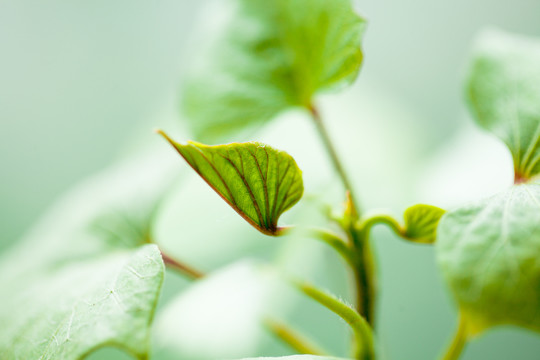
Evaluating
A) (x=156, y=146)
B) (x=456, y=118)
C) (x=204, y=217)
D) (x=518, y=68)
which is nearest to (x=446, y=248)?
(x=518, y=68)

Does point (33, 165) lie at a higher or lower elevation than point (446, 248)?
higher

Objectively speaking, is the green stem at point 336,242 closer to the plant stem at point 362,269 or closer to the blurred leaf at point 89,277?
the plant stem at point 362,269

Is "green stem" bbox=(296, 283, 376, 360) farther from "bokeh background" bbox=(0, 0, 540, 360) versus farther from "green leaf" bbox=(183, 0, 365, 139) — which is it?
"bokeh background" bbox=(0, 0, 540, 360)

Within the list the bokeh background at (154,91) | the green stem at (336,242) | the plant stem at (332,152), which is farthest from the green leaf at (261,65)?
the bokeh background at (154,91)

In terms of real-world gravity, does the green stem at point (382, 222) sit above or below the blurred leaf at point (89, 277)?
below

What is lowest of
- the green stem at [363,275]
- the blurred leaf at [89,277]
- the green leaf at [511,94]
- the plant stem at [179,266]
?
the green stem at [363,275]

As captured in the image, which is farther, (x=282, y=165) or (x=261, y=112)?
(x=261, y=112)

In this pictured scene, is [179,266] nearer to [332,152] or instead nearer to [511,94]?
[332,152]

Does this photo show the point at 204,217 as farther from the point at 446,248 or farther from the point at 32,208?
the point at 32,208
